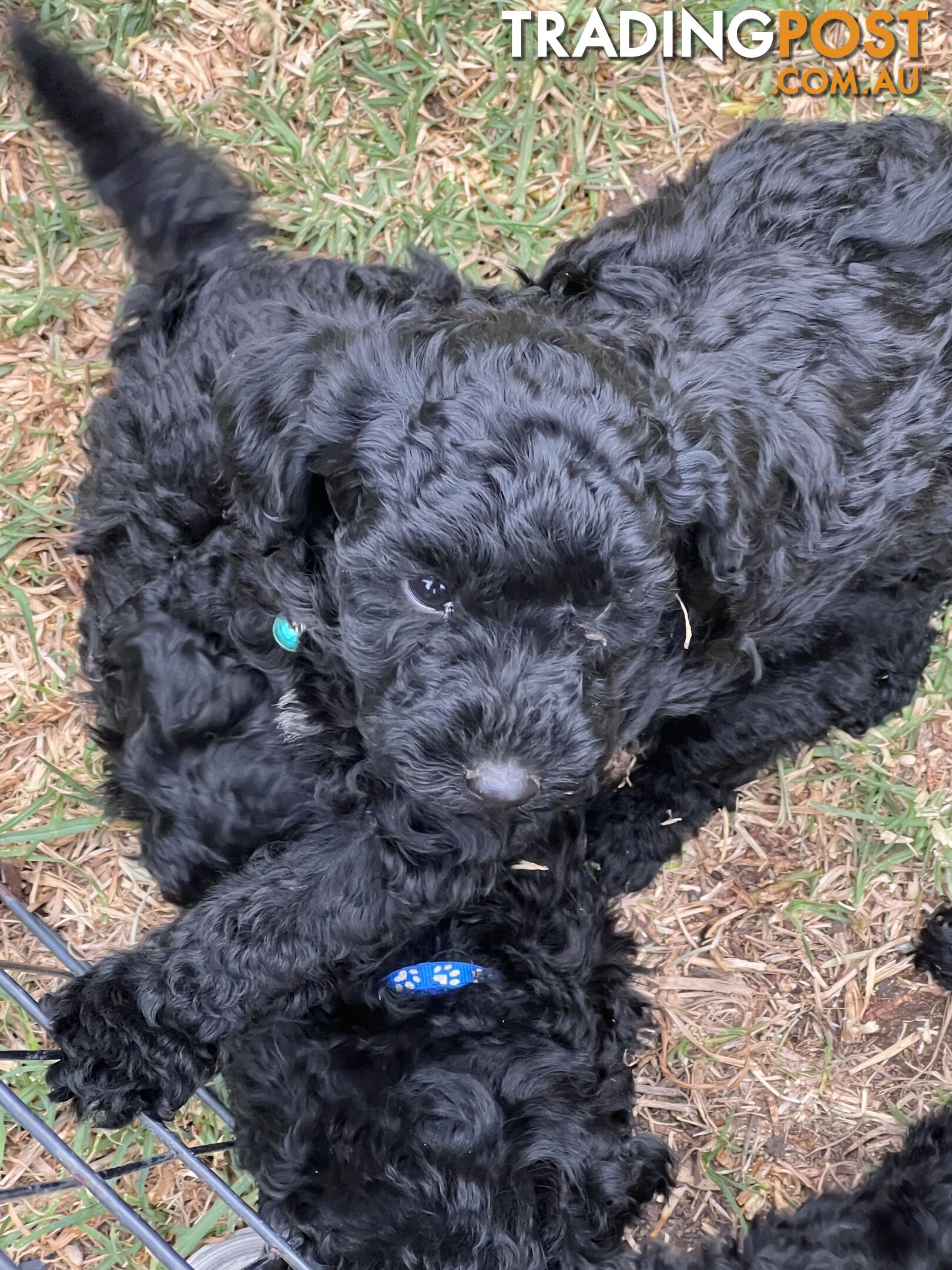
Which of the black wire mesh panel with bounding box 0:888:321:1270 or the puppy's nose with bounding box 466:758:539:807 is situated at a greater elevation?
the puppy's nose with bounding box 466:758:539:807

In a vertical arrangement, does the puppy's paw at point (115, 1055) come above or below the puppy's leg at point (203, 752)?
below

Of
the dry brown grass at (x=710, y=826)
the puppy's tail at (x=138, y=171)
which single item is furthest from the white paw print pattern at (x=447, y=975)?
the puppy's tail at (x=138, y=171)

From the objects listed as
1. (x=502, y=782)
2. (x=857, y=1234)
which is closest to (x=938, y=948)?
(x=857, y=1234)

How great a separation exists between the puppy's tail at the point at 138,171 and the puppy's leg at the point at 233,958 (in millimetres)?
1397

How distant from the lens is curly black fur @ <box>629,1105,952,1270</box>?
2434 mm

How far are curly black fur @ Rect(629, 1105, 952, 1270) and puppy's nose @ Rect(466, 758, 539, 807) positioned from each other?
4.21 ft

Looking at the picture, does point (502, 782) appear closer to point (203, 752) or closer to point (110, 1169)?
point (203, 752)

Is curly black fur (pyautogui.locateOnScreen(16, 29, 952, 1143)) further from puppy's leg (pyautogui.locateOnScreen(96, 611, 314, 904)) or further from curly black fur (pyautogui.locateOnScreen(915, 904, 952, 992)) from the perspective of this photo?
curly black fur (pyautogui.locateOnScreen(915, 904, 952, 992))

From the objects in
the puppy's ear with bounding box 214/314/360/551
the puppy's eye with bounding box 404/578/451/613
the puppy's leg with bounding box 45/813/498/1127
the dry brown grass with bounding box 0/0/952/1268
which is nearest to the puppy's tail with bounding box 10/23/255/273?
the dry brown grass with bounding box 0/0/952/1268

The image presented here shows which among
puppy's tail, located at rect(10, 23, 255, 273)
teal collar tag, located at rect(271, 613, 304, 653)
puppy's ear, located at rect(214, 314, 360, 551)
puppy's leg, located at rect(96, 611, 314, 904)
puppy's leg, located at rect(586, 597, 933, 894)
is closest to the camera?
puppy's ear, located at rect(214, 314, 360, 551)

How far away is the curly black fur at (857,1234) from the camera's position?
2.43 meters

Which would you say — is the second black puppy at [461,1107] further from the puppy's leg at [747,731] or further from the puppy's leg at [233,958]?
the puppy's leg at [747,731]

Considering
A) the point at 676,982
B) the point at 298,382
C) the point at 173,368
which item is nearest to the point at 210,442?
the point at 173,368

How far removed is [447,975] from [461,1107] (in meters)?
0.26
